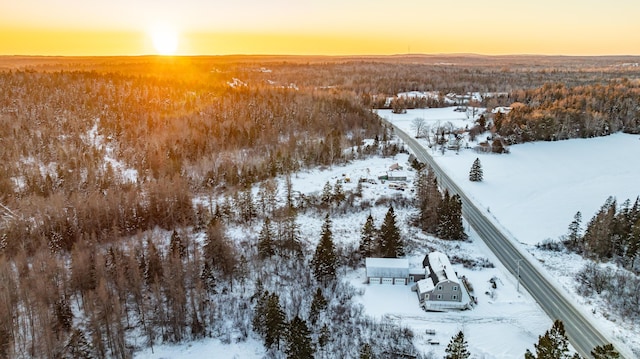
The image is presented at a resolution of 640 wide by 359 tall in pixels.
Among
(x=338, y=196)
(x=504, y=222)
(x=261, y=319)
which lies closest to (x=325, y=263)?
(x=261, y=319)

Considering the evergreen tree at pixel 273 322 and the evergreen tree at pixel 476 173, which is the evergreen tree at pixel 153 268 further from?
the evergreen tree at pixel 476 173

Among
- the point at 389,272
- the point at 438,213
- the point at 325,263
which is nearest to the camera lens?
the point at 389,272

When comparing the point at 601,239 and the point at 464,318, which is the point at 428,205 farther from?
the point at 464,318

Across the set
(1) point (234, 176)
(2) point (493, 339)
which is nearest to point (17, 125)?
(1) point (234, 176)

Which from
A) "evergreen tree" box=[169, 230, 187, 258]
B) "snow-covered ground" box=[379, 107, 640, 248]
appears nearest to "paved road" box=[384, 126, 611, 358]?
"snow-covered ground" box=[379, 107, 640, 248]

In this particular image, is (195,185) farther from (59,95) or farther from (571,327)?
(59,95)

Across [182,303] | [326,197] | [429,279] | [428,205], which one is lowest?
[182,303]

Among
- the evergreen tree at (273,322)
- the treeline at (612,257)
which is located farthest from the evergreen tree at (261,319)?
the treeline at (612,257)
